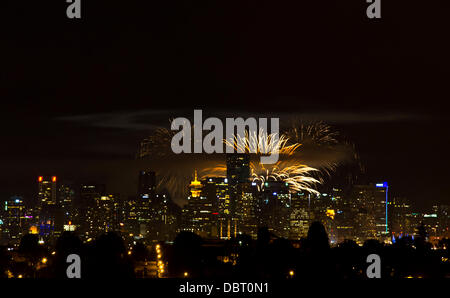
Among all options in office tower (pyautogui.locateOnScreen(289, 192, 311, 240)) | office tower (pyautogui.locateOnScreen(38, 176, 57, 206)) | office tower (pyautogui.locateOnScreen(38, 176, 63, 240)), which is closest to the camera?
office tower (pyautogui.locateOnScreen(289, 192, 311, 240))

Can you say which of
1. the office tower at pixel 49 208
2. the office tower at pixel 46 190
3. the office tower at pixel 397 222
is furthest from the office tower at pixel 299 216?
the office tower at pixel 46 190

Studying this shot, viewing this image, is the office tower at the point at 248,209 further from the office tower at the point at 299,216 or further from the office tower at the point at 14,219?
the office tower at the point at 14,219

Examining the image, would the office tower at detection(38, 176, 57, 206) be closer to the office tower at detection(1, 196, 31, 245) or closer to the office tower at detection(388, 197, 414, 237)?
the office tower at detection(1, 196, 31, 245)

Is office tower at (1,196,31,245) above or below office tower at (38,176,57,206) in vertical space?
below

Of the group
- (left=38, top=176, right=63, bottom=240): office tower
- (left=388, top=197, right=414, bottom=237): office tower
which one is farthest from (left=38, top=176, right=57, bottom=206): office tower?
(left=388, top=197, right=414, bottom=237): office tower

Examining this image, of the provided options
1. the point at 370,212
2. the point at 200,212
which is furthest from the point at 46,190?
the point at 370,212

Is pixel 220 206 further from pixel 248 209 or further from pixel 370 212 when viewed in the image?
pixel 370 212

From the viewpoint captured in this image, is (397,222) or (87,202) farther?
(397,222)

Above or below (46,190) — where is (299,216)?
below

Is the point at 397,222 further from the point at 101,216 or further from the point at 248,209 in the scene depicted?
the point at 101,216
